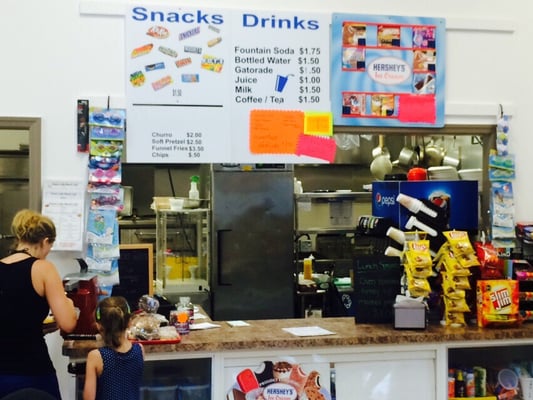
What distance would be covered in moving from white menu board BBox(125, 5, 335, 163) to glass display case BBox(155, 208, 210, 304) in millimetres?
2647

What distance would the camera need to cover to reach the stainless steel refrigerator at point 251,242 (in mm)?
6559

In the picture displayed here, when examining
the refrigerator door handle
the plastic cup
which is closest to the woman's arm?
the plastic cup

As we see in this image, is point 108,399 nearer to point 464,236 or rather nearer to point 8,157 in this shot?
point 464,236

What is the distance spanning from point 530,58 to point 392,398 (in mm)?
2439

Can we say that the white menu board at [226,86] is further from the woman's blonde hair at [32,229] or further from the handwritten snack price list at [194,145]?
the woman's blonde hair at [32,229]

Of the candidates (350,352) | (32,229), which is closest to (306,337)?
(350,352)

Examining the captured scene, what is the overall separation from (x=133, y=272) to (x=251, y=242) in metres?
2.55

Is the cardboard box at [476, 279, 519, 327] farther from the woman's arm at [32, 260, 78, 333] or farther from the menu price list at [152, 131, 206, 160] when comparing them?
the woman's arm at [32, 260, 78, 333]

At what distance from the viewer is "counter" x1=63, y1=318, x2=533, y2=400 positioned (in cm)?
349

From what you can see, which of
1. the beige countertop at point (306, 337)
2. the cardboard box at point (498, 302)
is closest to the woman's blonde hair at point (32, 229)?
the beige countertop at point (306, 337)

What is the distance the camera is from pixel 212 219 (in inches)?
259

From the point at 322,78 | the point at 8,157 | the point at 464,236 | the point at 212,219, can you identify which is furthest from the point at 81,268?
the point at 8,157

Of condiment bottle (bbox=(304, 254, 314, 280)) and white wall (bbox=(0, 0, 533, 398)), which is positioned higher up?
white wall (bbox=(0, 0, 533, 398))

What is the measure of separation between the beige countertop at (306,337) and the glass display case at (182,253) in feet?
→ 9.10
